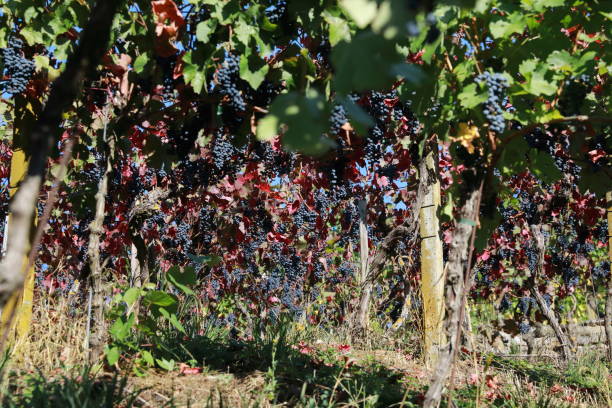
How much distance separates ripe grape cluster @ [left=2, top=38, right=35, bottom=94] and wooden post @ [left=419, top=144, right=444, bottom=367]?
2.76 m

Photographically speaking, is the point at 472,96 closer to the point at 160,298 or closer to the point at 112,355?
the point at 160,298

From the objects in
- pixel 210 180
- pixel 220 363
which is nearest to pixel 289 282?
pixel 210 180

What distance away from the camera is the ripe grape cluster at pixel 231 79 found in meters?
2.55

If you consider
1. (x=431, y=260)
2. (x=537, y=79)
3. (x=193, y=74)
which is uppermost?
(x=193, y=74)

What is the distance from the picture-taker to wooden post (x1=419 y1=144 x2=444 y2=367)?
4.00 m

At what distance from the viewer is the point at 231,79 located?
8.50 feet

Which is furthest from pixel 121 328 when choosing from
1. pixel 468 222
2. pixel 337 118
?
pixel 468 222

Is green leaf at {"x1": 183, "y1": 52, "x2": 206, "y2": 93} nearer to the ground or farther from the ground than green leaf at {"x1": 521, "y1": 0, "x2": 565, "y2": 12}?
nearer to the ground

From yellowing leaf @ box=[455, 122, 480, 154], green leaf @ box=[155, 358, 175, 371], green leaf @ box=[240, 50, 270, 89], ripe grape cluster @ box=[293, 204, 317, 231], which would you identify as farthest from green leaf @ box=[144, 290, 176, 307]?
ripe grape cluster @ box=[293, 204, 317, 231]

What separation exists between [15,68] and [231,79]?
1.36m

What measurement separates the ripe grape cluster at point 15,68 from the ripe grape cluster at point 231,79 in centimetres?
125

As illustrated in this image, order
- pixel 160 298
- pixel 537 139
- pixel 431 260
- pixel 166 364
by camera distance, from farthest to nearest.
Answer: pixel 431 260 < pixel 166 364 < pixel 160 298 < pixel 537 139

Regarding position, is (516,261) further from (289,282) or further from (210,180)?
(210,180)

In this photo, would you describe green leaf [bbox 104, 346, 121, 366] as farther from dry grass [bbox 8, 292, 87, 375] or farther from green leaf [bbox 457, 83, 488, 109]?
green leaf [bbox 457, 83, 488, 109]
